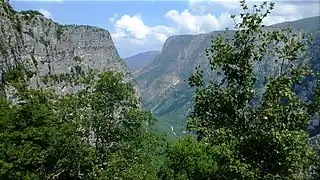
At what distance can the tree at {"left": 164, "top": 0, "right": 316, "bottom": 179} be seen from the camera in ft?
55.8

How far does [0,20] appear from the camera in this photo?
451 ft

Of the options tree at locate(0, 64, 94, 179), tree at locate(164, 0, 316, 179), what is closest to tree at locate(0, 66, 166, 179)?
tree at locate(0, 64, 94, 179)

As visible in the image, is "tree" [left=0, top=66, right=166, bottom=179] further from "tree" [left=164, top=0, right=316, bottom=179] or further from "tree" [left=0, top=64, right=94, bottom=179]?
"tree" [left=164, top=0, right=316, bottom=179]

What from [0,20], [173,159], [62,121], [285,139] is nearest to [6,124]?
[62,121]

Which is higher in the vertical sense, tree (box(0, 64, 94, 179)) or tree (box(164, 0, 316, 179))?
tree (box(164, 0, 316, 179))

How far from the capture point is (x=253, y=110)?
722 inches

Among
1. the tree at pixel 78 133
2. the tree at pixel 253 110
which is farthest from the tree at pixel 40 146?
the tree at pixel 253 110

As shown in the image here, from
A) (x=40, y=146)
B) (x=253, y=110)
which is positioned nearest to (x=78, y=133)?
(x=40, y=146)

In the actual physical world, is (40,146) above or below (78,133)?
below

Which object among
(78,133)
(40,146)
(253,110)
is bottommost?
(40,146)

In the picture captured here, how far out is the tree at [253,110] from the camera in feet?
55.8

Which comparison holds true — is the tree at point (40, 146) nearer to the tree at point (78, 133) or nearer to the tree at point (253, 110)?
the tree at point (78, 133)

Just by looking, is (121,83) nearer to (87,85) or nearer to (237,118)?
(87,85)

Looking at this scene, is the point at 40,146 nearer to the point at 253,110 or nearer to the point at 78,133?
the point at 78,133
